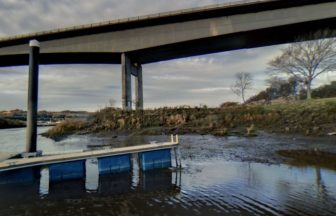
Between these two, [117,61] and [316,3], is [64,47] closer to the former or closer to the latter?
[117,61]

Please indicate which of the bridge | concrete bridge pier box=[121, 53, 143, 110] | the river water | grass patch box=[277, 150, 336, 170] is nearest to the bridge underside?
the bridge

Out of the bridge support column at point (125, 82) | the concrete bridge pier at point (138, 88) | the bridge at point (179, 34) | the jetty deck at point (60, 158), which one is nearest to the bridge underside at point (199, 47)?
the bridge at point (179, 34)

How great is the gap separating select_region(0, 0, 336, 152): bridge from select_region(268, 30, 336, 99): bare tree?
1015 millimetres

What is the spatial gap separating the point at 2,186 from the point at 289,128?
18662 millimetres

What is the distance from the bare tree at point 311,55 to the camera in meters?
33.4

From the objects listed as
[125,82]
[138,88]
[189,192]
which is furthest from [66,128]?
[189,192]

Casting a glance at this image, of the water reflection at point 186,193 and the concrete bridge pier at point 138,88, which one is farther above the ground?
the concrete bridge pier at point 138,88

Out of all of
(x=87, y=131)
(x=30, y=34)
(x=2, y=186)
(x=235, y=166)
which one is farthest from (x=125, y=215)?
(x=30, y=34)

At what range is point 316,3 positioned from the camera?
3016cm

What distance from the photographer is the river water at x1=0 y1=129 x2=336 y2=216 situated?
6.78m

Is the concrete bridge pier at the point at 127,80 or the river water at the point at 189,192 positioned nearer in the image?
the river water at the point at 189,192

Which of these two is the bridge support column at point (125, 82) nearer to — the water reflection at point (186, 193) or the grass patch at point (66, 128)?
the grass patch at point (66, 128)

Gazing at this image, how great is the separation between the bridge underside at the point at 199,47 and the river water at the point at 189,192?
24636 mm

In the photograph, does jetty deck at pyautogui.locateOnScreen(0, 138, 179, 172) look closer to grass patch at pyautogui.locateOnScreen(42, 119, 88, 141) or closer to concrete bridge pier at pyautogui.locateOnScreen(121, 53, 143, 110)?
grass patch at pyautogui.locateOnScreen(42, 119, 88, 141)
